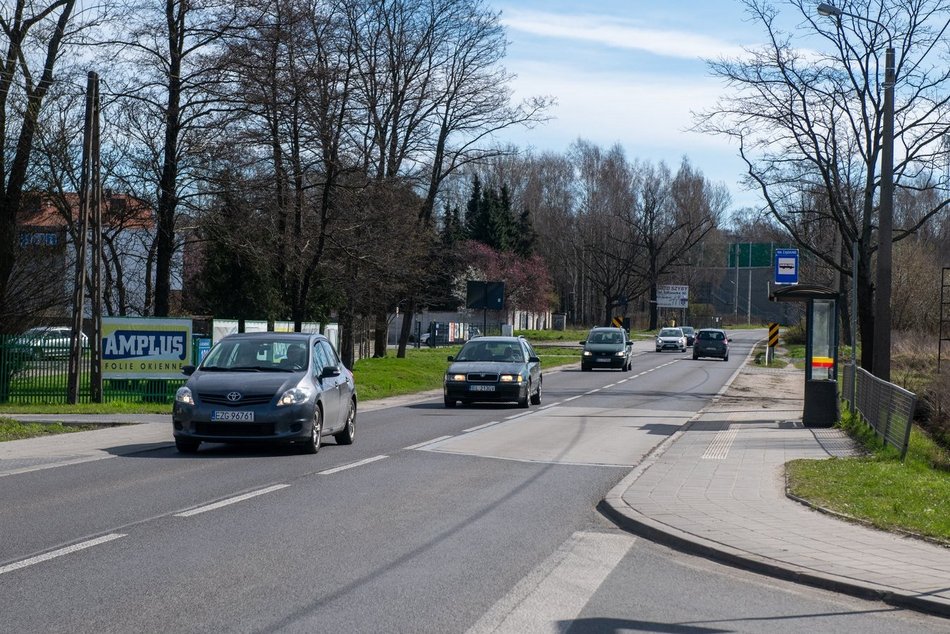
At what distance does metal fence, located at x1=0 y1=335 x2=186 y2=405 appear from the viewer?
23.9 metres

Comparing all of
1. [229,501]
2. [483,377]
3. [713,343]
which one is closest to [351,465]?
[229,501]

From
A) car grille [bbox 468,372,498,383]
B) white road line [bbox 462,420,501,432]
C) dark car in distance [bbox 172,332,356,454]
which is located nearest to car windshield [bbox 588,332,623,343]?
car grille [bbox 468,372,498,383]

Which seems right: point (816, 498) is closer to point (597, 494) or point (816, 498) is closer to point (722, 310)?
point (597, 494)

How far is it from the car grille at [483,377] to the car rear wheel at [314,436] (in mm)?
9952

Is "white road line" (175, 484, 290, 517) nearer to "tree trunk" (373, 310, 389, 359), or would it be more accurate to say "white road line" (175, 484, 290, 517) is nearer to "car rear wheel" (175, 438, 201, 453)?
"car rear wheel" (175, 438, 201, 453)

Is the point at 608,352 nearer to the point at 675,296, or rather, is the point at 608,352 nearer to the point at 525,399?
the point at 525,399

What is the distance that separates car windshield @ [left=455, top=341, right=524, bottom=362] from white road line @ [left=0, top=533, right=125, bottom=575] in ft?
57.0

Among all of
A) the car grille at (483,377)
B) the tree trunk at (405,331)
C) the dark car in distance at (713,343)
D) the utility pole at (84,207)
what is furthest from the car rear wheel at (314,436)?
the dark car in distance at (713,343)

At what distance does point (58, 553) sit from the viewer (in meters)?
7.63

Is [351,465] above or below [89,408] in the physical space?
above

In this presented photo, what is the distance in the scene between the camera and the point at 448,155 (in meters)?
45.1

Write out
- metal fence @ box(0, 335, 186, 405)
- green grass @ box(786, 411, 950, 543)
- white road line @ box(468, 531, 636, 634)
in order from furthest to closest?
metal fence @ box(0, 335, 186, 405) < green grass @ box(786, 411, 950, 543) < white road line @ box(468, 531, 636, 634)

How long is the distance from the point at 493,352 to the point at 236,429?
12.1 m

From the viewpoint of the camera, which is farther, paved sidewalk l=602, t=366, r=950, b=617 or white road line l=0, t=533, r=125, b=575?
paved sidewalk l=602, t=366, r=950, b=617
